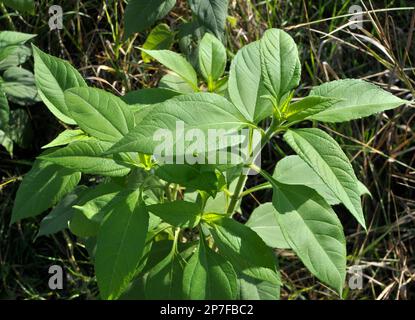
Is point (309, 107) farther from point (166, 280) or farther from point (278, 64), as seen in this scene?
point (166, 280)

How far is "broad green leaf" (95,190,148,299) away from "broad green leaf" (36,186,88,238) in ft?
0.98

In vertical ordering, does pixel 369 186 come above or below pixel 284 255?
above

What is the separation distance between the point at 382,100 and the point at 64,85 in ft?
1.72

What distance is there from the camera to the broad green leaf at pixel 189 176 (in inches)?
36.0

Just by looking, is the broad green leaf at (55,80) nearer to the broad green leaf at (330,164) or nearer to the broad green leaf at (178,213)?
the broad green leaf at (178,213)

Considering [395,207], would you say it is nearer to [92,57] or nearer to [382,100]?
[382,100]

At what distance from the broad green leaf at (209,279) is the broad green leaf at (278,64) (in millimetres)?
284

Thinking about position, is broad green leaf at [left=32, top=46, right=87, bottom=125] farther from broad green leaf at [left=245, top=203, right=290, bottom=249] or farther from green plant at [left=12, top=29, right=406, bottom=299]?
broad green leaf at [left=245, top=203, right=290, bottom=249]

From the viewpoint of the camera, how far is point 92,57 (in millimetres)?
1719

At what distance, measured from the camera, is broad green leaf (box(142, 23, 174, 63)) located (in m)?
1.49

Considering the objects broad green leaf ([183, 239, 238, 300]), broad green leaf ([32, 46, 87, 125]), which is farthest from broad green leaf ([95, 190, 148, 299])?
broad green leaf ([32, 46, 87, 125])

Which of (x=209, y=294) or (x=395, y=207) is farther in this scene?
(x=395, y=207)

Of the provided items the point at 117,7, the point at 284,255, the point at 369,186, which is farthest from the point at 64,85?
the point at 369,186

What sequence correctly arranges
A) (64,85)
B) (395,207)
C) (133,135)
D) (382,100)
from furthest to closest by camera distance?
(395,207) → (64,85) → (382,100) → (133,135)
